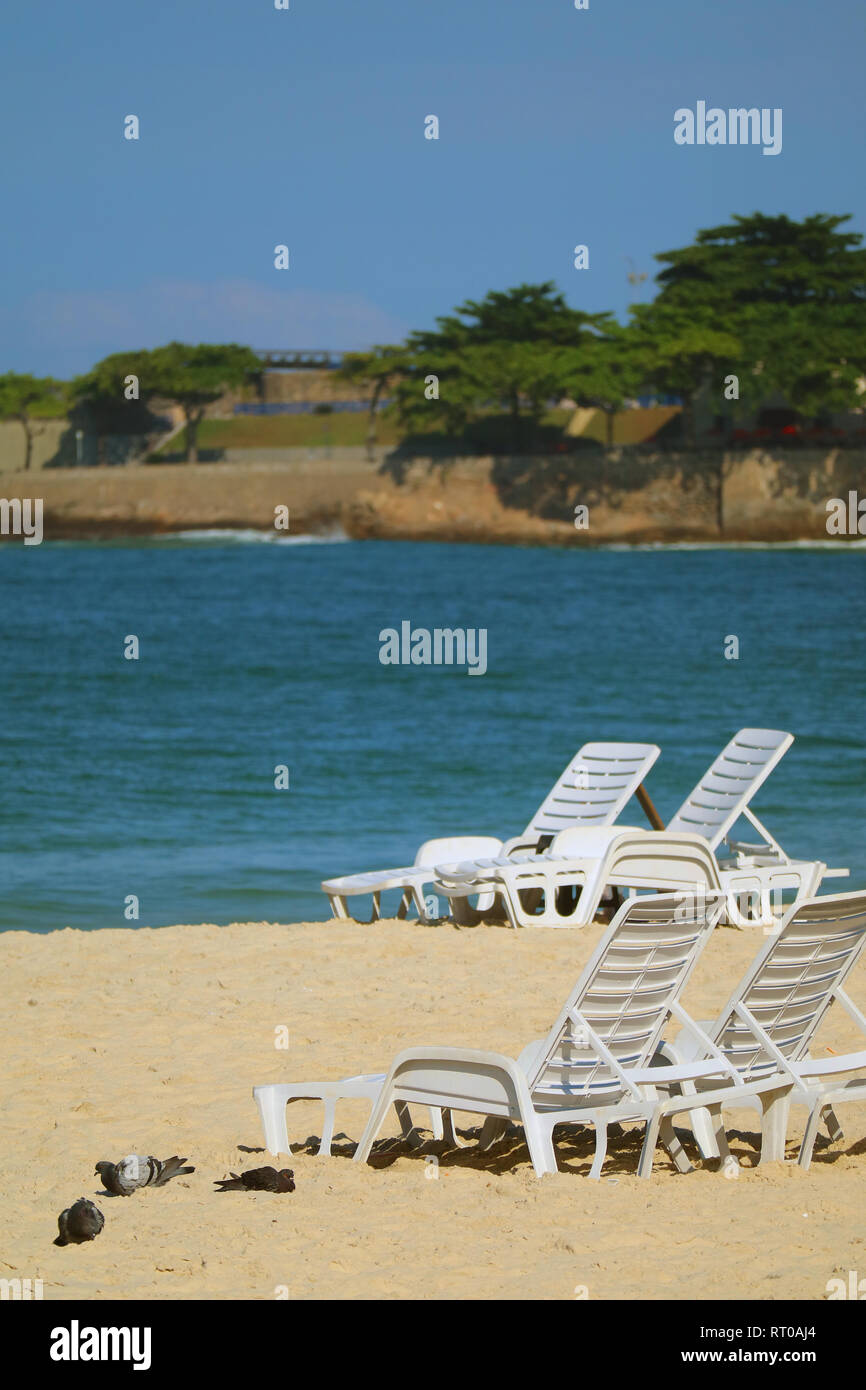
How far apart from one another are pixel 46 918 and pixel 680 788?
7.40 meters

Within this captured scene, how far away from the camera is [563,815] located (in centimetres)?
945

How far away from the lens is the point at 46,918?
1034 centimetres

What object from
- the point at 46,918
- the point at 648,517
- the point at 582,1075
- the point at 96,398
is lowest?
the point at 46,918

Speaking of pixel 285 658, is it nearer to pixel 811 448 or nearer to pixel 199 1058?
pixel 199 1058

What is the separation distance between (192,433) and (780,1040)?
262 feet

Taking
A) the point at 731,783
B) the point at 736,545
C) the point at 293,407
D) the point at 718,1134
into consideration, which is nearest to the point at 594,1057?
the point at 718,1134

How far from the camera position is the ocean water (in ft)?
41.1

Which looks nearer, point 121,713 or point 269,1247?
point 269,1247

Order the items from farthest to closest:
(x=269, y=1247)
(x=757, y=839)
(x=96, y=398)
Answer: (x=96, y=398) → (x=757, y=839) → (x=269, y=1247)

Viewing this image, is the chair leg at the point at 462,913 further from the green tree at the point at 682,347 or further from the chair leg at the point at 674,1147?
the green tree at the point at 682,347

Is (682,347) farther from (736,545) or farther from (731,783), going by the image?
(731,783)

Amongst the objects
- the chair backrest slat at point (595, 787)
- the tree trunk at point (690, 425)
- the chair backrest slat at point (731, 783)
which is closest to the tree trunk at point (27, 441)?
the tree trunk at point (690, 425)

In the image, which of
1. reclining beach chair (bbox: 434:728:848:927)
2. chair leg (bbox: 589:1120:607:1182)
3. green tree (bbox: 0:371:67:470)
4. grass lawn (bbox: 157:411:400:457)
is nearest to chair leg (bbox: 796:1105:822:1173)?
chair leg (bbox: 589:1120:607:1182)
